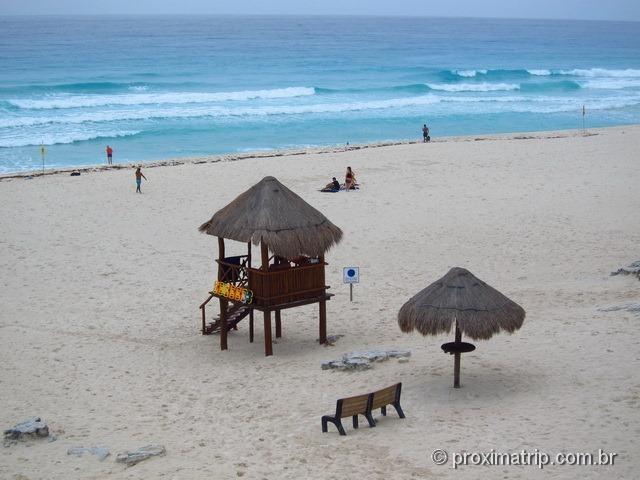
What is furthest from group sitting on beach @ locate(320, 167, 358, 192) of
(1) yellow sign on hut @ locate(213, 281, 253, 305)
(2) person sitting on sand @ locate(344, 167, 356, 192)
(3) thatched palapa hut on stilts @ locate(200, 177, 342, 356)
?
(1) yellow sign on hut @ locate(213, 281, 253, 305)

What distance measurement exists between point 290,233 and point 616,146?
2338 centimetres

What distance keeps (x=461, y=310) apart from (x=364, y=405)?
6.59 ft

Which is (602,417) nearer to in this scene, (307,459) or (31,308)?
(307,459)

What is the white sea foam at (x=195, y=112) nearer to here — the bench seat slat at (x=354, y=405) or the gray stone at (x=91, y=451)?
the gray stone at (x=91, y=451)

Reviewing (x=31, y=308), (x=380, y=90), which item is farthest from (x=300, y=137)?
(x=31, y=308)

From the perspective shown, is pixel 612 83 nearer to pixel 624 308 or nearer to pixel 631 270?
pixel 631 270

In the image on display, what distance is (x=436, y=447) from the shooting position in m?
10.3

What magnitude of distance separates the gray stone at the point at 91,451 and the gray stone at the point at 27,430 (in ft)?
2.24

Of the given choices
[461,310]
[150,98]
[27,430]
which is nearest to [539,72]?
[150,98]

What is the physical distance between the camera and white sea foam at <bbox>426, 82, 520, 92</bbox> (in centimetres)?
7281

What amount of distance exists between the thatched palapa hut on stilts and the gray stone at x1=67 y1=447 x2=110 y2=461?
4588mm

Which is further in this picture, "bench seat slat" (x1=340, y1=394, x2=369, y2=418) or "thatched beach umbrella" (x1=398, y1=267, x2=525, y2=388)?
"thatched beach umbrella" (x1=398, y1=267, x2=525, y2=388)

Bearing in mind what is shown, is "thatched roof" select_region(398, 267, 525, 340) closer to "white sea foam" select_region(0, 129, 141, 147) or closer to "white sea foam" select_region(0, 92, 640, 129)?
"white sea foam" select_region(0, 129, 141, 147)

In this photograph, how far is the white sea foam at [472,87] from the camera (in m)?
72.8
